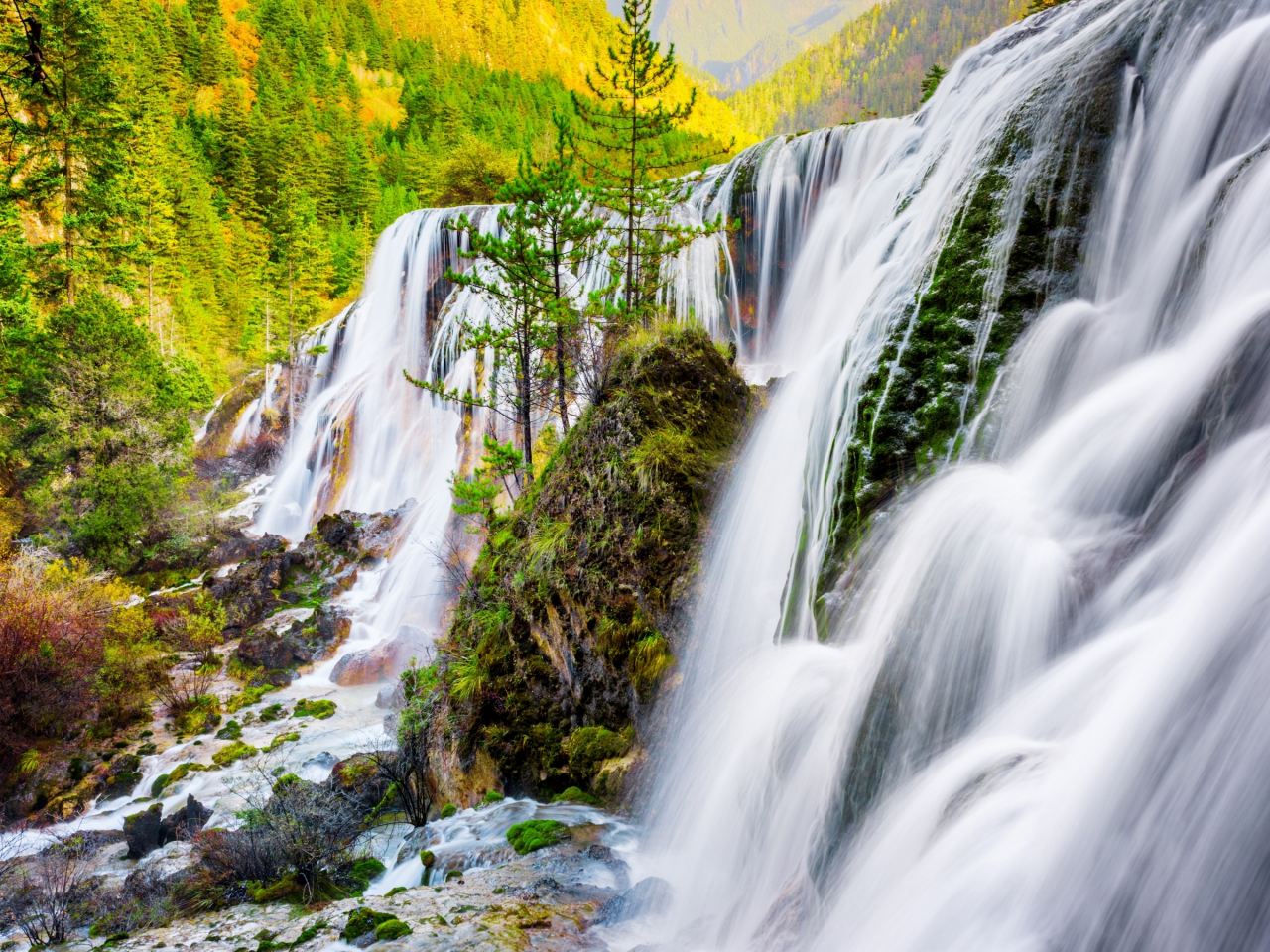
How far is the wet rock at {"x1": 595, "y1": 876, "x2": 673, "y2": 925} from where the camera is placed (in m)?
5.59

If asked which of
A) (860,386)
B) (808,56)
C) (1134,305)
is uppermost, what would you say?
(808,56)

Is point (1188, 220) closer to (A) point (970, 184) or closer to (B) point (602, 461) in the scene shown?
(A) point (970, 184)

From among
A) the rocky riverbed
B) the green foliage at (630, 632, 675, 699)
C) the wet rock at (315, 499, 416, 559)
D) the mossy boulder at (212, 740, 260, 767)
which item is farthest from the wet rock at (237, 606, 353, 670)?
the green foliage at (630, 632, 675, 699)

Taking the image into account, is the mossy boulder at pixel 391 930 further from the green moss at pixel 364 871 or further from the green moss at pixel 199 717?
the green moss at pixel 199 717

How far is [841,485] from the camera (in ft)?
19.6

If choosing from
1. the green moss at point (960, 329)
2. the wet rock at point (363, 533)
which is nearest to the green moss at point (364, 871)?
the green moss at point (960, 329)

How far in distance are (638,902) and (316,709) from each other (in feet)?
35.1

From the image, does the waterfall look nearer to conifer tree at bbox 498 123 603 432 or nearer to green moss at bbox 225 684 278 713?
conifer tree at bbox 498 123 603 432

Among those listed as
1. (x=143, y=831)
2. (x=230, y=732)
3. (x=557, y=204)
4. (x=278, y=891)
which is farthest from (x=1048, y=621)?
(x=230, y=732)

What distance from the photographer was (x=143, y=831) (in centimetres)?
1000

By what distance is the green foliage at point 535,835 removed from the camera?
21.7 ft

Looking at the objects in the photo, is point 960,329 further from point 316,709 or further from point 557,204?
point 316,709

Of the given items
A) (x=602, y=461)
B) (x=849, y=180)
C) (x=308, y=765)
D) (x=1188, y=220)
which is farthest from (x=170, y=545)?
(x=1188, y=220)

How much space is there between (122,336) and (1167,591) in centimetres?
2537
